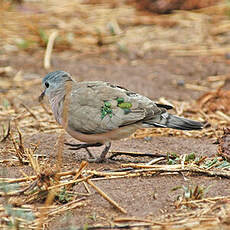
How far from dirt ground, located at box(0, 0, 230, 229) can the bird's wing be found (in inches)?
13.6

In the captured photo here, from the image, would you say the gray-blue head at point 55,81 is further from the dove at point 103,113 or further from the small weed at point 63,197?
the small weed at point 63,197

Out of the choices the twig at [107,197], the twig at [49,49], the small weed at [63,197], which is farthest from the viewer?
the twig at [49,49]

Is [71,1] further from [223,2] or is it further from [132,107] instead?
[132,107]

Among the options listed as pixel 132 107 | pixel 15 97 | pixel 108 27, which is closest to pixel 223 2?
pixel 108 27

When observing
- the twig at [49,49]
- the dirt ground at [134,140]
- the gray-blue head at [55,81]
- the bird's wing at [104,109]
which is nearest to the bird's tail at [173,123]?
the bird's wing at [104,109]

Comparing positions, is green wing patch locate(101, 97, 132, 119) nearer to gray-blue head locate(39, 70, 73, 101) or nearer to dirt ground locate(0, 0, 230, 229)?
dirt ground locate(0, 0, 230, 229)

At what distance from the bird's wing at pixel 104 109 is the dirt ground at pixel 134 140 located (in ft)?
1.13

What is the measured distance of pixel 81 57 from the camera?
9.22 meters

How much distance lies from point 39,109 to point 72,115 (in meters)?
2.27

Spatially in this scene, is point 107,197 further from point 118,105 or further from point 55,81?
point 55,81

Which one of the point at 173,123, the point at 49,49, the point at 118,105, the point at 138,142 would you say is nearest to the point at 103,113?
the point at 118,105

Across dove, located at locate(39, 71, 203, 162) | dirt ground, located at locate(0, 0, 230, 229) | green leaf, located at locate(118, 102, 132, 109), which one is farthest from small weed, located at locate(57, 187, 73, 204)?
green leaf, located at locate(118, 102, 132, 109)

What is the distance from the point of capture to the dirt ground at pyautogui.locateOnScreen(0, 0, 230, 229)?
3484mm

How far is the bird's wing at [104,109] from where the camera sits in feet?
14.8
